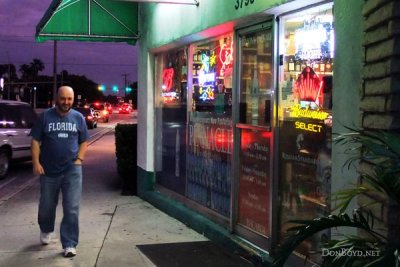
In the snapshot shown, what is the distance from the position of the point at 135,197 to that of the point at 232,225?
376 centimetres

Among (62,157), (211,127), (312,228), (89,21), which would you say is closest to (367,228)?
(312,228)

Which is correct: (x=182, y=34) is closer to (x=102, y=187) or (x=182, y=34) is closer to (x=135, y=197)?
(x=135, y=197)

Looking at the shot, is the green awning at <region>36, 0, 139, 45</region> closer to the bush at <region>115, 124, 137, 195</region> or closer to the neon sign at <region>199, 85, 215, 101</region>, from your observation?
the bush at <region>115, 124, 137, 195</region>

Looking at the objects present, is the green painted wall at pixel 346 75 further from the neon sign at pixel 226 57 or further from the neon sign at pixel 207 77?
the neon sign at pixel 207 77

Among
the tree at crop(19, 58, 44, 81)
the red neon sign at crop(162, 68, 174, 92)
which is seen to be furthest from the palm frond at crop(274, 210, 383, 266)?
the tree at crop(19, 58, 44, 81)

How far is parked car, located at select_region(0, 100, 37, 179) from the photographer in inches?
519

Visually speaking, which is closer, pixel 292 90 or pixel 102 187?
pixel 292 90

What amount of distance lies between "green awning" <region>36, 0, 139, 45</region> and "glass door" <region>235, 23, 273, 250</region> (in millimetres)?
3923

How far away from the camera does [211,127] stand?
23.9 feet

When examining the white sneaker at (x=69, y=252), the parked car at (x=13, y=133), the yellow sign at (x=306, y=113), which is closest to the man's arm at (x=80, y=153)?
the white sneaker at (x=69, y=252)

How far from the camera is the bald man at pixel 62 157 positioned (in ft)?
20.2

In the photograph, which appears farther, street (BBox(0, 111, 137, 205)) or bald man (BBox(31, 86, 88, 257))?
street (BBox(0, 111, 137, 205))

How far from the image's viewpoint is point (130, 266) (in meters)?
5.77

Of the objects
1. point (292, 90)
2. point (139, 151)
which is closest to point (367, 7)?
point (292, 90)
